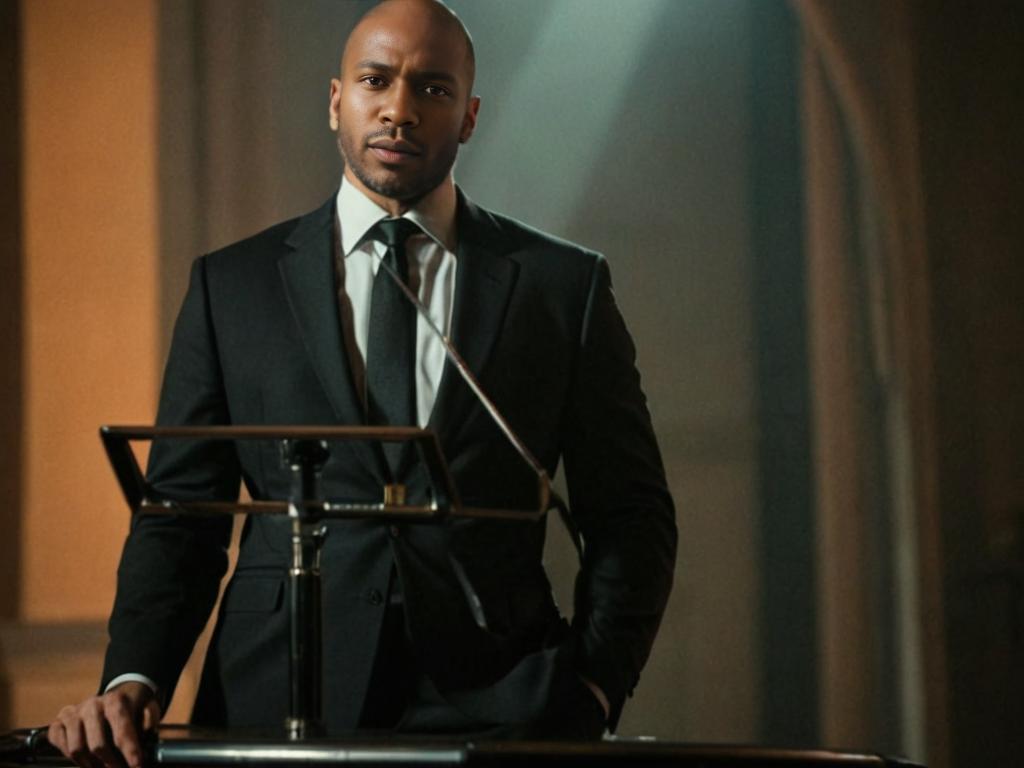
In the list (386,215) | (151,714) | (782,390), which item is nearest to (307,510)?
(151,714)

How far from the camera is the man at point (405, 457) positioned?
5.03 ft

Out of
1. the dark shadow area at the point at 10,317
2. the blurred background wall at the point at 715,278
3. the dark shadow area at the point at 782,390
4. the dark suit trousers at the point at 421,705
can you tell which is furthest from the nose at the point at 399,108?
the dark shadow area at the point at 782,390

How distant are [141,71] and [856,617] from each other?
6.67ft

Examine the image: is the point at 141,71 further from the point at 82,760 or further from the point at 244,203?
the point at 82,760

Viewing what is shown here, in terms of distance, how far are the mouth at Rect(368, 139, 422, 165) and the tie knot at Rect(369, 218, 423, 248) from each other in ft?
0.22

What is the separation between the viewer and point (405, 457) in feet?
5.24

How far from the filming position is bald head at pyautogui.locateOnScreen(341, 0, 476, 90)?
5.51ft

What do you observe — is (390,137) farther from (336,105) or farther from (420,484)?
(420,484)

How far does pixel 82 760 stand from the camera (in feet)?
4.25

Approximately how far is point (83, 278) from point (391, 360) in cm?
184

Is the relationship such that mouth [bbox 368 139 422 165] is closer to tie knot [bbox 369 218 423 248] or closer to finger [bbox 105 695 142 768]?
tie knot [bbox 369 218 423 248]

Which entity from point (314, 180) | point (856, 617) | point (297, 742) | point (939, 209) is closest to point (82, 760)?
point (297, 742)

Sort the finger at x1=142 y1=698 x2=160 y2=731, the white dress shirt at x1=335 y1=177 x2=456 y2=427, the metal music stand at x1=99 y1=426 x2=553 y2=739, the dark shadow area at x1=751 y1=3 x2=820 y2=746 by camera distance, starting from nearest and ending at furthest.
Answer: the metal music stand at x1=99 y1=426 x2=553 y2=739 → the finger at x1=142 y1=698 x2=160 y2=731 → the white dress shirt at x1=335 y1=177 x2=456 y2=427 → the dark shadow area at x1=751 y1=3 x2=820 y2=746

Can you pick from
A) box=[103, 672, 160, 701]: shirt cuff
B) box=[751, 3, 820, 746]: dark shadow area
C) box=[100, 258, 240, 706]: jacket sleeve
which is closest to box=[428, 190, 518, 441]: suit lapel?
box=[100, 258, 240, 706]: jacket sleeve
